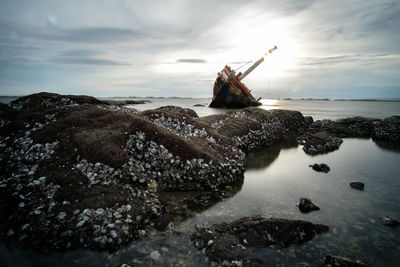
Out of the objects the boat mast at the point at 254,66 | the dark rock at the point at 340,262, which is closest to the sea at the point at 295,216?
the dark rock at the point at 340,262

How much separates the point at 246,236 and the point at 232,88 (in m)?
42.4

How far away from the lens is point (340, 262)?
4551mm

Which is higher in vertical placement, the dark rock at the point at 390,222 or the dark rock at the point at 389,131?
the dark rock at the point at 389,131

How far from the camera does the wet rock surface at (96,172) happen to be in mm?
5336

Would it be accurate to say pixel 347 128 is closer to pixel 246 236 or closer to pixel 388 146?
pixel 388 146

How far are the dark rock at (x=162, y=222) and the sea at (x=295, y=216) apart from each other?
0.66 ft

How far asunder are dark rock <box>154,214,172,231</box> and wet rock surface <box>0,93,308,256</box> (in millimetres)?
26

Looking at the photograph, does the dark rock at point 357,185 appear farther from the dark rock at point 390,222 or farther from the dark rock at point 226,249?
the dark rock at point 226,249

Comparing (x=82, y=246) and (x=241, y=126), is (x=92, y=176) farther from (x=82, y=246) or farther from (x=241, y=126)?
(x=241, y=126)

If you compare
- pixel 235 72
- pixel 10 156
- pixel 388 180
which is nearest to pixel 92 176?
pixel 10 156

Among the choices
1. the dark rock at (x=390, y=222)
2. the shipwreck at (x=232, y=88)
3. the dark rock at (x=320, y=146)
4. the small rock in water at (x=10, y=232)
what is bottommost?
the dark rock at (x=390, y=222)

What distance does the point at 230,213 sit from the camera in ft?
22.5

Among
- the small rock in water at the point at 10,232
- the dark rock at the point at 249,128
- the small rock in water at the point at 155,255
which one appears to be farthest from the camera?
the dark rock at the point at 249,128

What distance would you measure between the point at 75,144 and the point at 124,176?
2713mm
